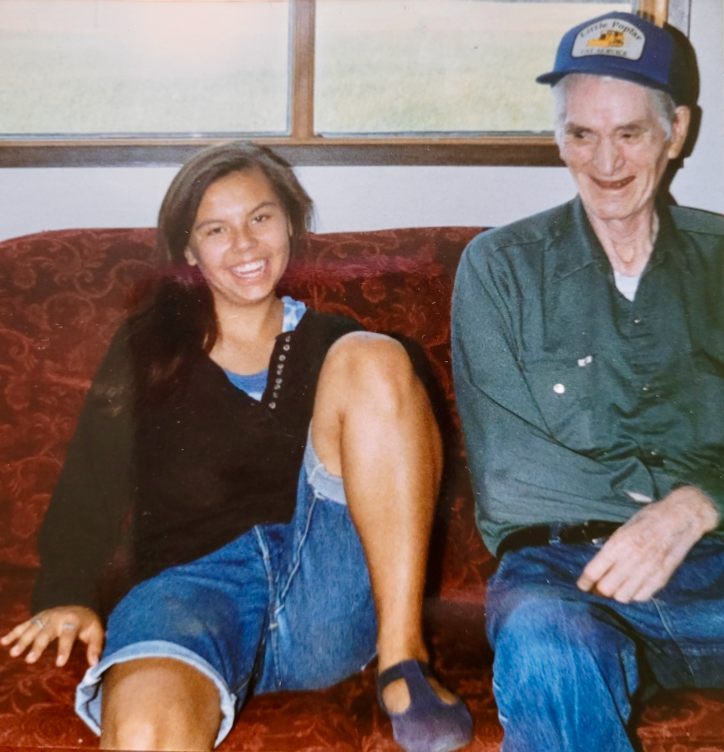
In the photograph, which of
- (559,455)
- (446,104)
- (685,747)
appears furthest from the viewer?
(446,104)

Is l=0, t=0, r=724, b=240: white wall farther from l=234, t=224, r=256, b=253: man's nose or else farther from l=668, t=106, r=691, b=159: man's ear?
l=234, t=224, r=256, b=253: man's nose

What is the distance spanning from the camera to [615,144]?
938 mm

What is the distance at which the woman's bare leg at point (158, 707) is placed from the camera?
0.70 meters

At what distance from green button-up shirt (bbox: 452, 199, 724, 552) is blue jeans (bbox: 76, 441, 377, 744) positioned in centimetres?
21

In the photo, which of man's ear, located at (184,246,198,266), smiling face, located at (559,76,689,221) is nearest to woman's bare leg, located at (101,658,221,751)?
man's ear, located at (184,246,198,266)

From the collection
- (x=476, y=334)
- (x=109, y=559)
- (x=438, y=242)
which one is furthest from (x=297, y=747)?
(x=438, y=242)

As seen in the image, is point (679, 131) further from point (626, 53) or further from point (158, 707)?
Result: point (158, 707)

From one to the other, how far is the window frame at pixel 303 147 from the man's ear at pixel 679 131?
0.16 m

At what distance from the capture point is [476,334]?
0.98 meters

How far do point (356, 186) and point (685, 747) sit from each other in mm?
860

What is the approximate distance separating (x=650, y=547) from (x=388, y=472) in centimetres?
34

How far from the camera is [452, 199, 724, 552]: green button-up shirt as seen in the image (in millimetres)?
896

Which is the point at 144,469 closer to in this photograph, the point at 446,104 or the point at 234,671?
the point at 234,671

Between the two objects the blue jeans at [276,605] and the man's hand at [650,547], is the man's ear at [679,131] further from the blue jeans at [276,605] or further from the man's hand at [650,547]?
the blue jeans at [276,605]
